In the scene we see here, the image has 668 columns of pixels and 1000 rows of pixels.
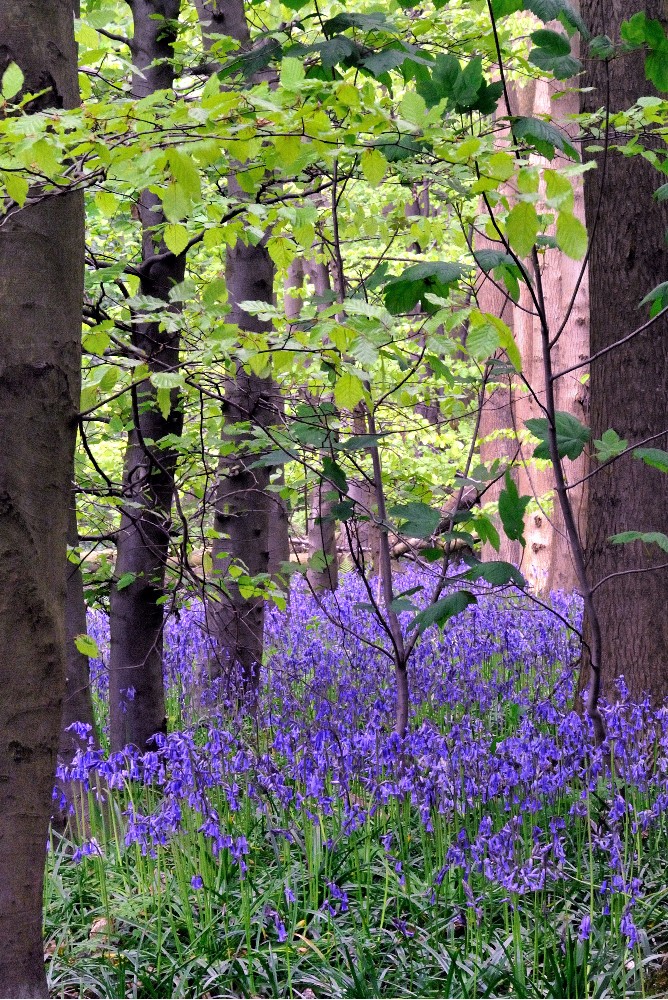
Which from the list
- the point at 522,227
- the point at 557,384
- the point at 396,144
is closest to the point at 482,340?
the point at 522,227

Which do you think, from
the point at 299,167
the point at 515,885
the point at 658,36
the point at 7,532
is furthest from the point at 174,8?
the point at 515,885

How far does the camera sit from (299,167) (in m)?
2.60

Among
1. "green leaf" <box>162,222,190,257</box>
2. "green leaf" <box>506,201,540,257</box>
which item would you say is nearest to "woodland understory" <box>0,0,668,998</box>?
"green leaf" <box>506,201,540,257</box>

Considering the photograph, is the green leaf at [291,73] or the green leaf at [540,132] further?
the green leaf at [540,132]

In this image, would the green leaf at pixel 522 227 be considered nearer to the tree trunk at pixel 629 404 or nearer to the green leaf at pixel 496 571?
the green leaf at pixel 496 571

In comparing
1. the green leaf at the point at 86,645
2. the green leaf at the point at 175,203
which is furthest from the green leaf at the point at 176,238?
the green leaf at the point at 86,645

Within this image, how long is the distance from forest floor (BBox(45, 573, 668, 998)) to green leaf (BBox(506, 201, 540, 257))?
1644 mm

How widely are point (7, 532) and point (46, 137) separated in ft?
2.84

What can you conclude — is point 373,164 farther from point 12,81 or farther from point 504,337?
point 12,81

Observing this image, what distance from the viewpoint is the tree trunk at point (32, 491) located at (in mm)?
2080

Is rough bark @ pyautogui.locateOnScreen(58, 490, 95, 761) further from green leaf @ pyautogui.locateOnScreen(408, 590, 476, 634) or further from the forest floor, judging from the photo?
green leaf @ pyautogui.locateOnScreen(408, 590, 476, 634)

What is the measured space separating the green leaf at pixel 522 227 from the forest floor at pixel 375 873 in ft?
5.39

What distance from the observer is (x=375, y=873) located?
10.9 feet

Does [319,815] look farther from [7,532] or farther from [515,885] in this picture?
[7,532]
